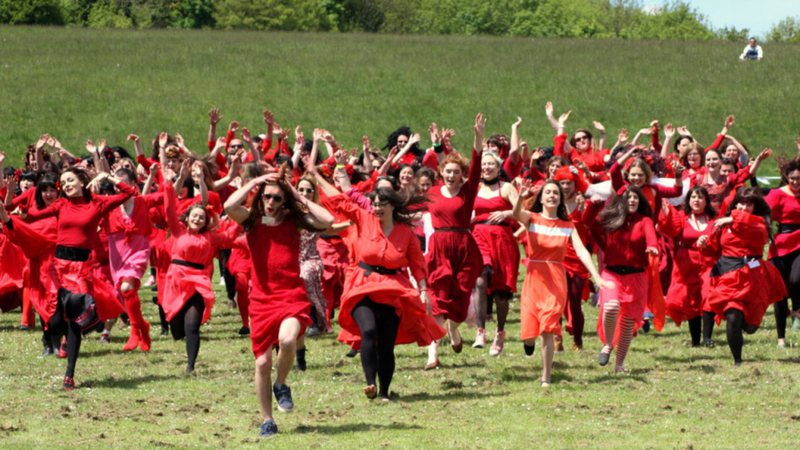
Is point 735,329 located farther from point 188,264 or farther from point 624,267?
point 188,264

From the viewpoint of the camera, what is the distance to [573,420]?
11219 mm

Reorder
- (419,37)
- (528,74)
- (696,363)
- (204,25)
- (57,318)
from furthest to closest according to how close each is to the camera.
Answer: (204,25) → (419,37) → (528,74) → (696,363) → (57,318)

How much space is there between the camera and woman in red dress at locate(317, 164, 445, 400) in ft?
39.0

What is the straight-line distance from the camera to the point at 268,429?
10.6 meters

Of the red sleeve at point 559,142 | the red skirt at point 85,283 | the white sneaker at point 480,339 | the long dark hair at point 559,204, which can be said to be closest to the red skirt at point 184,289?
the red skirt at point 85,283

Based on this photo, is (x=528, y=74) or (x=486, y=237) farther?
(x=528, y=74)

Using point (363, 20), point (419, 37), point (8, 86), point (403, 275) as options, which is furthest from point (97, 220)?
point (363, 20)

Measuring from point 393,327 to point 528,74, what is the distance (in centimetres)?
4103

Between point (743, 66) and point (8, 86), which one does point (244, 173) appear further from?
point (743, 66)

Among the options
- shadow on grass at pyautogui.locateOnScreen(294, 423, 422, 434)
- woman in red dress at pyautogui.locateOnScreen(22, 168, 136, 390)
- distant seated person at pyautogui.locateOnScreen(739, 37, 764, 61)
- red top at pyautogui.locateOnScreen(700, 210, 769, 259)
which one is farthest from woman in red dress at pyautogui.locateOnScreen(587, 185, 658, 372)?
distant seated person at pyautogui.locateOnScreen(739, 37, 764, 61)

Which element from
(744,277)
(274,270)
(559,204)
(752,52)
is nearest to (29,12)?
(752,52)

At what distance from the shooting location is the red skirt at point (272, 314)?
10.6 m

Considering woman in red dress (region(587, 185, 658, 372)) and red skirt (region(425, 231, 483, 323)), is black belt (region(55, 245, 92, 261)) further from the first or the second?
woman in red dress (region(587, 185, 658, 372))

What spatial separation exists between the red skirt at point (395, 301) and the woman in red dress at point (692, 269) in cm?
390
